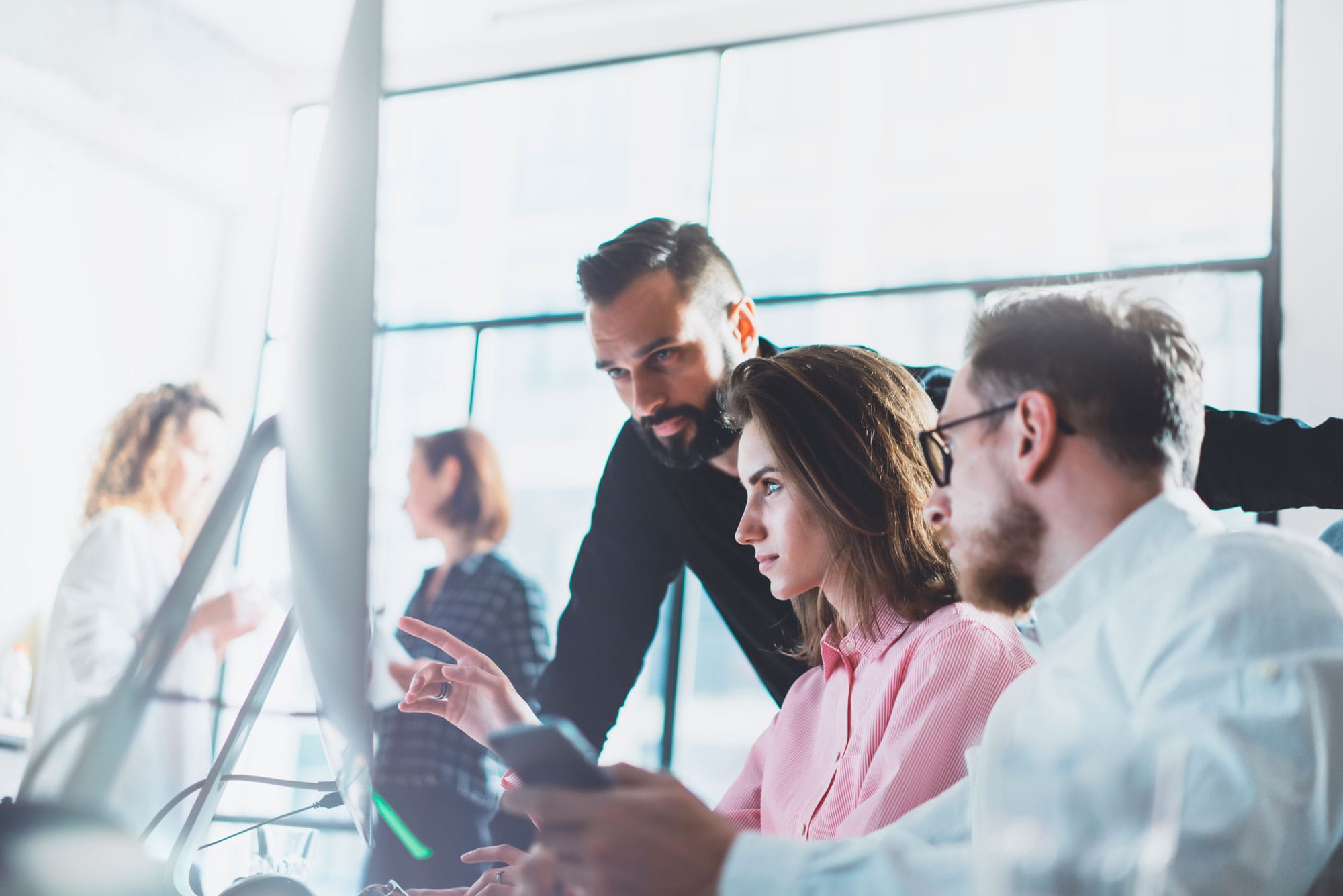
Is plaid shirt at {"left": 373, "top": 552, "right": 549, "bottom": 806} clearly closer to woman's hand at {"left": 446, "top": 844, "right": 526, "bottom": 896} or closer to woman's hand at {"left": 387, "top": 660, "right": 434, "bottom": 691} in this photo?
woman's hand at {"left": 387, "top": 660, "right": 434, "bottom": 691}

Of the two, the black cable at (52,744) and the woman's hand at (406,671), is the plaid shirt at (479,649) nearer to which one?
the woman's hand at (406,671)

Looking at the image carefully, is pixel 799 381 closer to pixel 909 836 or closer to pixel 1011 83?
pixel 909 836

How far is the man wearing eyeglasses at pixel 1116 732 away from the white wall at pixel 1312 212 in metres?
2.37

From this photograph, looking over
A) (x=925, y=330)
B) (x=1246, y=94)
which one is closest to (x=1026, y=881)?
(x=925, y=330)

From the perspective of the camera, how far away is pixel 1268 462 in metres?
1.32

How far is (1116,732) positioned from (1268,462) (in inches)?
33.7

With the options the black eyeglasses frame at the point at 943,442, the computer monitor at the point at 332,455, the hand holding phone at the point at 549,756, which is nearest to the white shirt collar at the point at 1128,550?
the black eyeglasses frame at the point at 943,442

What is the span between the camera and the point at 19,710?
3.93 meters

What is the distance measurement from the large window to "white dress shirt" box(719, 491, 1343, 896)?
7.02 feet

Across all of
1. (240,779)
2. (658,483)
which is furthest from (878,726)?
(658,483)

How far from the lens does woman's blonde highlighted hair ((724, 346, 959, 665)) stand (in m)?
1.28

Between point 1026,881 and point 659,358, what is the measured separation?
134 centimetres

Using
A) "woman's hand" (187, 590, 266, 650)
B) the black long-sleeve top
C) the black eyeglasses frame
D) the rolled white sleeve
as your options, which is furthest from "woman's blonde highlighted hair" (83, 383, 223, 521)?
the black eyeglasses frame

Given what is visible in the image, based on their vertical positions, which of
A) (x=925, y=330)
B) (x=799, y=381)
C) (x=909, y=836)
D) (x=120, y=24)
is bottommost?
(x=909, y=836)
